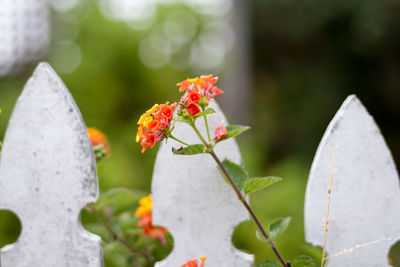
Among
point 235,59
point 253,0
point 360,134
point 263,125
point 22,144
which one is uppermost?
point 253,0

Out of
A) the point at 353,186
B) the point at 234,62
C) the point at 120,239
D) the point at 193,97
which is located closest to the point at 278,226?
the point at 353,186

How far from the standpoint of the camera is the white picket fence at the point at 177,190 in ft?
2.88

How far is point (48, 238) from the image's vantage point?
2.96 feet

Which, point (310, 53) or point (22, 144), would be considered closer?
point (22, 144)

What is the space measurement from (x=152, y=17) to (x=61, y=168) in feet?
13.1

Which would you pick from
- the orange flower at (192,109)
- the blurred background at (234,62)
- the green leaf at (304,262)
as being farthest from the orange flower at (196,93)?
the blurred background at (234,62)

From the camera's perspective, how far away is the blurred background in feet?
12.3

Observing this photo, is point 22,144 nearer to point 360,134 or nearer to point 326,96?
point 360,134

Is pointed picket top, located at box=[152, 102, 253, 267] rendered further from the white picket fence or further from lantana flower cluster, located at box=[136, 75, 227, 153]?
lantana flower cluster, located at box=[136, 75, 227, 153]

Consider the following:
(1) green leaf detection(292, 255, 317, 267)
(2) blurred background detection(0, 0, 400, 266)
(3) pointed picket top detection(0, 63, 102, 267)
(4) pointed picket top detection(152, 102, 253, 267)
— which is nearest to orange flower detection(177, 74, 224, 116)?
(4) pointed picket top detection(152, 102, 253, 267)

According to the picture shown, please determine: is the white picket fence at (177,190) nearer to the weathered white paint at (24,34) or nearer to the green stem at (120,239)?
the green stem at (120,239)

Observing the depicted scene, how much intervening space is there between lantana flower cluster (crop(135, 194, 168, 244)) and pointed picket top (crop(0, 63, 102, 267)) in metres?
0.15

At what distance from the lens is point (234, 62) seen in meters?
3.95

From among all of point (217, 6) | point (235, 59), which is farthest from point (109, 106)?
point (217, 6)
